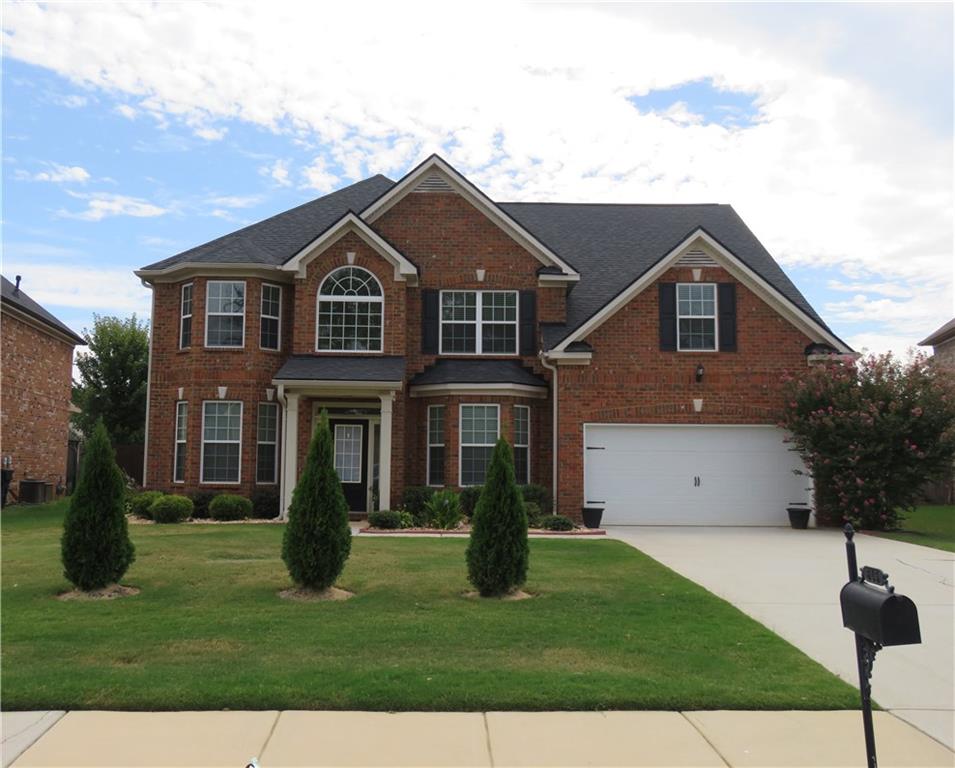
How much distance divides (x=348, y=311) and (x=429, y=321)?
208 cm

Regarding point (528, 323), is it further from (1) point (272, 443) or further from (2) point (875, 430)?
(2) point (875, 430)

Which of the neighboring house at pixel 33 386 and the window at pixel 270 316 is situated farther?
the neighboring house at pixel 33 386

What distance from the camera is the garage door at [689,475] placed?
18844 mm

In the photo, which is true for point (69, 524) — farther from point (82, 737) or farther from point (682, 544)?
point (682, 544)

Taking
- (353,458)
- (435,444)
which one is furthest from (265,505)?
(435,444)

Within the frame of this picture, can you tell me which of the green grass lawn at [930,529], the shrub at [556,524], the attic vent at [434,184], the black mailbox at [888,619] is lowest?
the green grass lawn at [930,529]

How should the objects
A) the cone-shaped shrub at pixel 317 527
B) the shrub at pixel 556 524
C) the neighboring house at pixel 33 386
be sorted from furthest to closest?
the neighboring house at pixel 33 386
the shrub at pixel 556 524
the cone-shaped shrub at pixel 317 527

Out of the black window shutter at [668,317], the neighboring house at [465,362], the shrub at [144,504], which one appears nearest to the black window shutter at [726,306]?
the neighboring house at [465,362]

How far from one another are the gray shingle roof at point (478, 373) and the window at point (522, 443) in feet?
2.43

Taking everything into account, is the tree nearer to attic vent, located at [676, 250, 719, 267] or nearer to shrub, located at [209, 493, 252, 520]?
shrub, located at [209, 493, 252, 520]

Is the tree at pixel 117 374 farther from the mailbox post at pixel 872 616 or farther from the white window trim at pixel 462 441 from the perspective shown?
the mailbox post at pixel 872 616

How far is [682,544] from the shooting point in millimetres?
15211

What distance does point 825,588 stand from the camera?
1068 cm

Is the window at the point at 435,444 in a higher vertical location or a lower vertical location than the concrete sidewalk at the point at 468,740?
higher
